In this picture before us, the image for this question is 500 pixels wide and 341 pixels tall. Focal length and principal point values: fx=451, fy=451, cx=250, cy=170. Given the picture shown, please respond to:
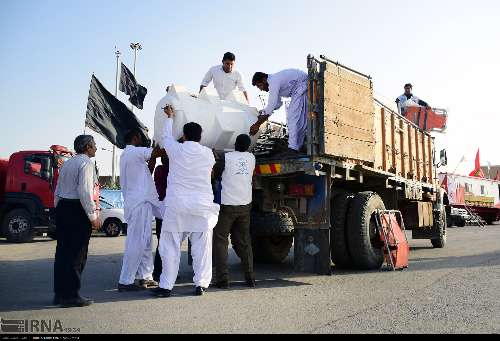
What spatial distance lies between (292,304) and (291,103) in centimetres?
278

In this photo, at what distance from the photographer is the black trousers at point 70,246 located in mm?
4367

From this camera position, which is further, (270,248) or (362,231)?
(270,248)

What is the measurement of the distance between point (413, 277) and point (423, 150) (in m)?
4.44

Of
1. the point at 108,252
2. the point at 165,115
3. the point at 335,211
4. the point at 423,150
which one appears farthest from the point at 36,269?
the point at 423,150

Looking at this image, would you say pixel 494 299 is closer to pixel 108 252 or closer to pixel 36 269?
pixel 36 269

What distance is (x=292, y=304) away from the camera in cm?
436

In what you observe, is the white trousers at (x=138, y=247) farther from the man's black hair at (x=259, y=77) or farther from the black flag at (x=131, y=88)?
the black flag at (x=131, y=88)

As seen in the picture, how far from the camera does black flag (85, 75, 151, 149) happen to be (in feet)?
26.5

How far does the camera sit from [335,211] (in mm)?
6496

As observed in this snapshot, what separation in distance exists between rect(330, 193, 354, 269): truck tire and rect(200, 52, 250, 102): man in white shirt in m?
2.11

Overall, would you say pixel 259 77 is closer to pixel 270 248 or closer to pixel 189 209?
pixel 189 209

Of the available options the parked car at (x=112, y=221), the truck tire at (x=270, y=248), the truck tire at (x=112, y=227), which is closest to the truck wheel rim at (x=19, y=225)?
the parked car at (x=112, y=221)

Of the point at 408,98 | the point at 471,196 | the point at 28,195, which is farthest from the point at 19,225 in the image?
the point at 471,196

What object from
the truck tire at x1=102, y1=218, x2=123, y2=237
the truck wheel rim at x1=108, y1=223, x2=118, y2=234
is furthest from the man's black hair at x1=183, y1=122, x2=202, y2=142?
the truck wheel rim at x1=108, y1=223, x2=118, y2=234
